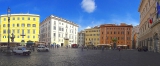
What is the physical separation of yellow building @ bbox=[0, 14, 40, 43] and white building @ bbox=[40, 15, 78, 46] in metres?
19.9

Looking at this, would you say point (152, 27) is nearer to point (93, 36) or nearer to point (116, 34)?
point (116, 34)

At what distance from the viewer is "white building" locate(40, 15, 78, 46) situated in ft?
339

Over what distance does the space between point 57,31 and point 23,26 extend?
2552 cm

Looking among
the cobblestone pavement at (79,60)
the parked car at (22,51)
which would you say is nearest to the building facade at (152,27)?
the cobblestone pavement at (79,60)

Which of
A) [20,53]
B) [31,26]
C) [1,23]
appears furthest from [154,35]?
[1,23]

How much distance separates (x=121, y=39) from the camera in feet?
380

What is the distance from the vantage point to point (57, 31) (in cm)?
10606

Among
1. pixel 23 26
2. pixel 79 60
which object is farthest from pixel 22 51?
pixel 23 26

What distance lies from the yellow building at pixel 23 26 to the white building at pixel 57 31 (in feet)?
65.1

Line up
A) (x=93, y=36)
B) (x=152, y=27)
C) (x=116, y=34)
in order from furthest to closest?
(x=93, y=36)
(x=116, y=34)
(x=152, y=27)

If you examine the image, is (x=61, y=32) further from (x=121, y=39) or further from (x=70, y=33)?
(x=121, y=39)

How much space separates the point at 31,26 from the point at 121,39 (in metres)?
55.4

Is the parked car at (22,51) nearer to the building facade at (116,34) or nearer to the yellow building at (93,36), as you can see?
the building facade at (116,34)

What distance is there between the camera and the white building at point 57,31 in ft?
339
